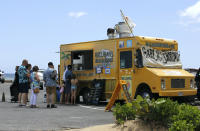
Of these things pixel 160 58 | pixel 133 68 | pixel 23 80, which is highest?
pixel 160 58

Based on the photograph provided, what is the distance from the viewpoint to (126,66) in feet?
51.6

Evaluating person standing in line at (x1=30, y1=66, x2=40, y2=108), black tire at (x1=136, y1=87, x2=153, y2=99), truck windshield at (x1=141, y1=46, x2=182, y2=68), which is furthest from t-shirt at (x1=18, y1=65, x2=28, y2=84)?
truck windshield at (x1=141, y1=46, x2=182, y2=68)

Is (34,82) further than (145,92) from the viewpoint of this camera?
Yes

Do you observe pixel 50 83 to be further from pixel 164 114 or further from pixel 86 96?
pixel 164 114

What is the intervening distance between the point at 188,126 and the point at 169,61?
377 inches

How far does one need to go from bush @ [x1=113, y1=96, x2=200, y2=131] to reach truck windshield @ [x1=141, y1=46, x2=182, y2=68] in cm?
736

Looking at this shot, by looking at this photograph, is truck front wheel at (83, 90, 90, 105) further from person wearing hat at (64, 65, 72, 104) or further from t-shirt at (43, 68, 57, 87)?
t-shirt at (43, 68, 57, 87)

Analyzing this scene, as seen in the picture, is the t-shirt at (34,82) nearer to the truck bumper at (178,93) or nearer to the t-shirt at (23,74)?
the t-shirt at (23,74)

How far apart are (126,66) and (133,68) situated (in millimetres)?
401

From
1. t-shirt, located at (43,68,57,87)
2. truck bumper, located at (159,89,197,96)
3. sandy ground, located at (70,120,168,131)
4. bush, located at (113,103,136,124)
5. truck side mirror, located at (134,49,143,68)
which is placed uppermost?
truck side mirror, located at (134,49,143,68)

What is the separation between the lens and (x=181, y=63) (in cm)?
1645

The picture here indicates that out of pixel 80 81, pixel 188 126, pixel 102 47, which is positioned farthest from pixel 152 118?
pixel 80 81

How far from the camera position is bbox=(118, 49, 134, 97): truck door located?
612 inches

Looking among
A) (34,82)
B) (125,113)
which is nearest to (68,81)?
(34,82)
